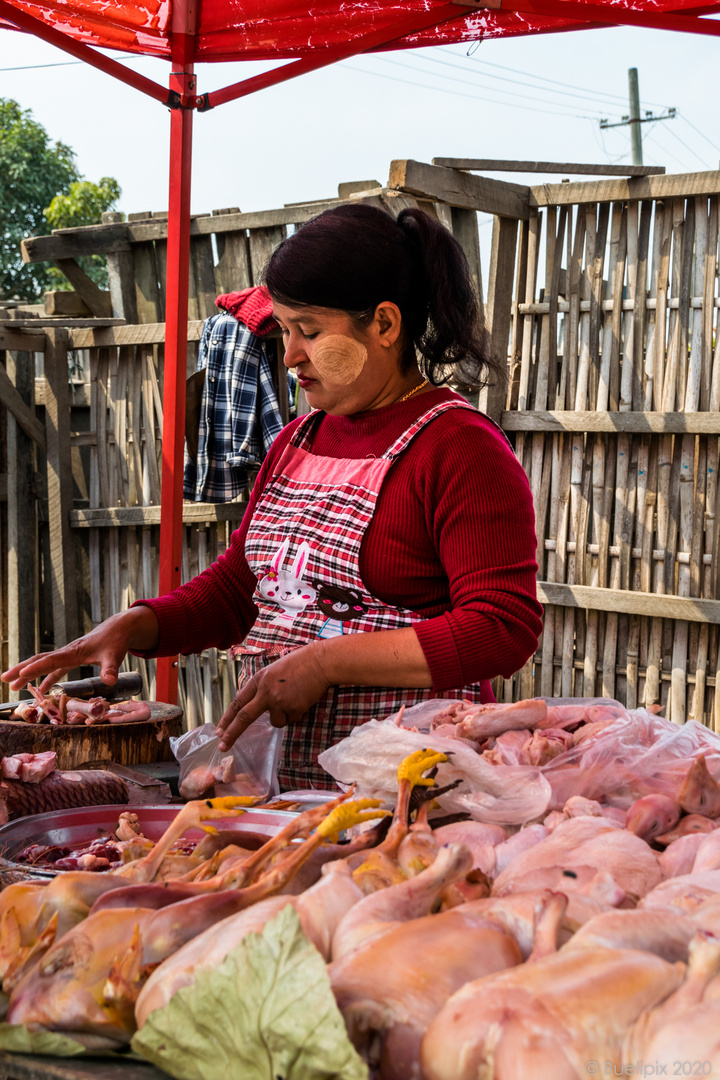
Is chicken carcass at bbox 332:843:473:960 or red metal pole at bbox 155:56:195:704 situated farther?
red metal pole at bbox 155:56:195:704

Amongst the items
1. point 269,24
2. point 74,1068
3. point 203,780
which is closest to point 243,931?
point 74,1068

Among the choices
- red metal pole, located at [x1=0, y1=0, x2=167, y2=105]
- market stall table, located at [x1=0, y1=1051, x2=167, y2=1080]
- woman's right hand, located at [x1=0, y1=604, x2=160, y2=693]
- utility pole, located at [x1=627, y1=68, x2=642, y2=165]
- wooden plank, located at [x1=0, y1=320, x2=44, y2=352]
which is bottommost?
market stall table, located at [x1=0, y1=1051, x2=167, y2=1080]

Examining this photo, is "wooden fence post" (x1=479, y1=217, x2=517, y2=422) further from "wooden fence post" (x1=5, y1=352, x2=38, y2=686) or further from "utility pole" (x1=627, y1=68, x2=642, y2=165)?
"utility pole" (x1=627, y1=68, x2=642, y2=165)

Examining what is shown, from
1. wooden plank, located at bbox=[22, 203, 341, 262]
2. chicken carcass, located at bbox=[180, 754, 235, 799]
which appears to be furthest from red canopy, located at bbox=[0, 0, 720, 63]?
chicken carcass, located at bbox=[180, 754, 235, 799]

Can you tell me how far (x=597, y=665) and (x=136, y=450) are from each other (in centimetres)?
308

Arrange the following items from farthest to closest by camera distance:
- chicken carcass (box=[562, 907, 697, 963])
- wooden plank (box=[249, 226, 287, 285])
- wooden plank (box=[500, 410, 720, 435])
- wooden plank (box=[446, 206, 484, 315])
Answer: wooden plank (box=[249, 226, 287, 285]) < wooden plank (box=[446, 206, 484, 315]) < wooden plank (box=[500, 410, 720, 435]) < chicken carcass (box=[562, 907, 697, 963])

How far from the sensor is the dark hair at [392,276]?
2268mm

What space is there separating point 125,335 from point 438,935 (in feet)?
17.5

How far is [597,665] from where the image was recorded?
512 cm

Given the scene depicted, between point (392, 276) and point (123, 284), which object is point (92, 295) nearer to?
point (123, 284)

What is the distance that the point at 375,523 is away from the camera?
2328mm

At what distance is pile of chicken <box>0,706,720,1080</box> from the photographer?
796mm

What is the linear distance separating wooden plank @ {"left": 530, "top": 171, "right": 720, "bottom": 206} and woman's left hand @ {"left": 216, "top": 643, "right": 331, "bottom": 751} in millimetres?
3554

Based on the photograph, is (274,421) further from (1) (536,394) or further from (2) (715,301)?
(2) (715,301)
